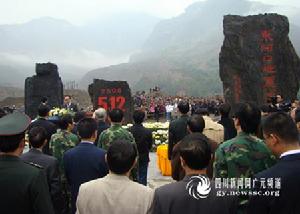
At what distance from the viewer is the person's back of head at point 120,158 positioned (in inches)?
128

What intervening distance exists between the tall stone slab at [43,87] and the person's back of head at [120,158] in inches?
727

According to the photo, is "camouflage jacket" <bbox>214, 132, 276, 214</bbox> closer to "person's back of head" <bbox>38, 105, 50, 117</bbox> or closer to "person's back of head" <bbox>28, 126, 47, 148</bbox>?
"person's back of head" <bbox>28, 126, 47, 148</bbox>

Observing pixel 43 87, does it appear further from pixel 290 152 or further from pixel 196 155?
pixel 290 152

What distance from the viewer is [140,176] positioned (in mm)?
7539

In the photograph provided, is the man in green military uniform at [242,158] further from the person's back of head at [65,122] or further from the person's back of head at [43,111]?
the person's back of head at [43,111]

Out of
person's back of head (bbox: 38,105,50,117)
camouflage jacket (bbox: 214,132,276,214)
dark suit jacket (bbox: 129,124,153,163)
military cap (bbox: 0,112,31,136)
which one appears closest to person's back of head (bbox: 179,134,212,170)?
camouflage jacket (bbox: 214,132,276,214)

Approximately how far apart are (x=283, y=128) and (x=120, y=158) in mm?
1268

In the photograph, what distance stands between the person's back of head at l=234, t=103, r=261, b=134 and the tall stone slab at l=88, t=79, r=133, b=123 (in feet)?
41.7

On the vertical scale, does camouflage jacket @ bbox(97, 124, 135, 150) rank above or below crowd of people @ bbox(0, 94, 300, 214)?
below

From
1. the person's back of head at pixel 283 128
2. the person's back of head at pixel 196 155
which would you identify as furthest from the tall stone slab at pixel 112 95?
the person's back of head at pixel 196 155

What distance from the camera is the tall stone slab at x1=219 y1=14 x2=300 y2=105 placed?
15695 mm

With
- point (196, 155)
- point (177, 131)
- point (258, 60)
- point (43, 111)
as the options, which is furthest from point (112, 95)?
point (196, 155)

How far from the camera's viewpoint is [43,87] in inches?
850

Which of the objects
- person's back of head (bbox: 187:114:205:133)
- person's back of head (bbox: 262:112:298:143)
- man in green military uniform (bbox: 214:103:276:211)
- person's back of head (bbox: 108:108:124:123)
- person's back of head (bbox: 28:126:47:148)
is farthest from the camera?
person's back of head (bbox: 108:108:124:123)
